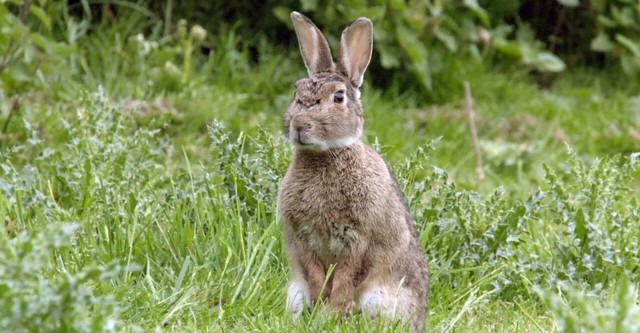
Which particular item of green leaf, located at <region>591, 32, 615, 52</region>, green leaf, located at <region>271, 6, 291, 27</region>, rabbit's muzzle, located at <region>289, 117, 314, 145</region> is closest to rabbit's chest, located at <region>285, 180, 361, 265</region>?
rabbit's muzzle, located at <region>289, 117, 314, 145</region>

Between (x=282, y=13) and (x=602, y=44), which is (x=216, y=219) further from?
(x=602, y=44)

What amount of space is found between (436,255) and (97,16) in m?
3.67

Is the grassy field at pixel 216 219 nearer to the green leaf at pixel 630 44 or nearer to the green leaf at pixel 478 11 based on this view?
the green leaf at pixel 478 11

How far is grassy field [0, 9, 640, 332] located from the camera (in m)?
3.54

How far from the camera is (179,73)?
22.6ft

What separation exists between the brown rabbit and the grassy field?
14 cm

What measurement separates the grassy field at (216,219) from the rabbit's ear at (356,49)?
0.63m

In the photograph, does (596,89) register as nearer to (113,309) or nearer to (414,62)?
(414,62)

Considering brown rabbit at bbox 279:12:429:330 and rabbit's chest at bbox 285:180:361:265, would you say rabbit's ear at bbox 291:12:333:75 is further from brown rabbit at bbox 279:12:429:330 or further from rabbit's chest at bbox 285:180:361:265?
rabbit's chest at bbox 285:180:361:265

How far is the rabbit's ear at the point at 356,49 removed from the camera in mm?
4469

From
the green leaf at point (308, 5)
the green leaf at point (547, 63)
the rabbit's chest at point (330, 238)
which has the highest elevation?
the rabbit's chest at point (330, 238)

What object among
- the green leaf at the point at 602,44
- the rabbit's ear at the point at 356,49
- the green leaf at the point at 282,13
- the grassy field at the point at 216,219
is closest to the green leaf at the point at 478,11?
the grassy field at the point at 216,219

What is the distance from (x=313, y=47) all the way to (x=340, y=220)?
77cm

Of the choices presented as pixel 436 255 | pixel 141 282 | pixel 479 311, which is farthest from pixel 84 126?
pixel 479 311
